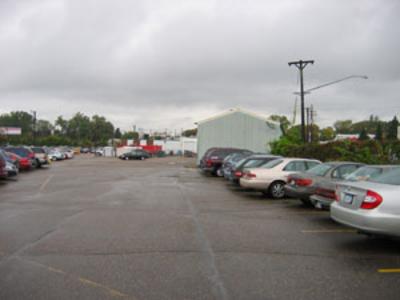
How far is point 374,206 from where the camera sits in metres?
6.19

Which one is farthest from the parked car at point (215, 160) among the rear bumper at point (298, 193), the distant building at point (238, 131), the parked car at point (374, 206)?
the parked car at point (374, 206)

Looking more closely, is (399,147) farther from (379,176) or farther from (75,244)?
(75,244)

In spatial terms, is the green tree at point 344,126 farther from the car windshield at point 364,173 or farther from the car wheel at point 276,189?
the car windshield at point 364,173

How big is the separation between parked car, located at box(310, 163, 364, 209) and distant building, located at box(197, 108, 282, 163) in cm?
2624

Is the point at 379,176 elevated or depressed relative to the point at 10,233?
elevated

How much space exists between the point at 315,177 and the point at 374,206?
4379 mm

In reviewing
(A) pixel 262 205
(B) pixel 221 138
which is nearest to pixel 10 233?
(A) pixel 262 205

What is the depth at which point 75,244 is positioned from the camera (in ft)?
21.6

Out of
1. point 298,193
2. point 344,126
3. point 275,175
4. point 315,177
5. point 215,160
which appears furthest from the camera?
point 344,126

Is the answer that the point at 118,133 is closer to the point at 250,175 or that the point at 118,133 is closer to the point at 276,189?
the point at 250,175

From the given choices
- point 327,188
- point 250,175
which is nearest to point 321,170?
point 327,188

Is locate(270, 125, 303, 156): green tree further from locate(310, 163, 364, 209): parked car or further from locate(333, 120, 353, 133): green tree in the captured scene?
locate(333, 120, 353, 133): green tree

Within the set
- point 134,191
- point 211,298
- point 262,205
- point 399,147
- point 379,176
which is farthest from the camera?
point 399,147

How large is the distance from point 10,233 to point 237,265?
4.85 metres
